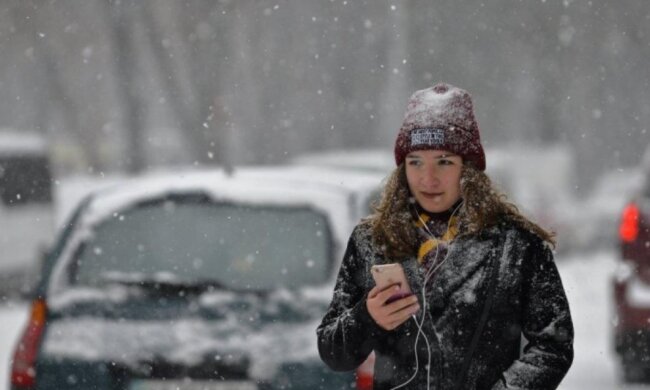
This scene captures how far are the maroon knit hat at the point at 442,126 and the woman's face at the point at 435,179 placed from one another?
0.02m

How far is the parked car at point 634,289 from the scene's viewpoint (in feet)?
26.8

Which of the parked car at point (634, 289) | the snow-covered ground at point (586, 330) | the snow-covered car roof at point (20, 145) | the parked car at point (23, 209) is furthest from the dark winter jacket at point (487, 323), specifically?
the snow-covered car roof at point (20, 145)

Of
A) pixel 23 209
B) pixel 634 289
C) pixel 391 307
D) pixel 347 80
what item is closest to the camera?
pixel 391 307

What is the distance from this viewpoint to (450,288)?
2.87m

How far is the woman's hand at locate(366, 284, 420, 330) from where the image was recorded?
279 cm

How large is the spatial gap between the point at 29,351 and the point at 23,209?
11.6 metres

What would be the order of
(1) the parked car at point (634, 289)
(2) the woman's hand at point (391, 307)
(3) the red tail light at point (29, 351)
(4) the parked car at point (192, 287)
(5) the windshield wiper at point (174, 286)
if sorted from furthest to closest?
(1) the parked car at point (634, 289), (5) the windshield wiper at point (174, 286), (3) the red tail light at point (29, 351), (4) the parked car at point (192, 287), (2) the woman's hand at point (391, 307)

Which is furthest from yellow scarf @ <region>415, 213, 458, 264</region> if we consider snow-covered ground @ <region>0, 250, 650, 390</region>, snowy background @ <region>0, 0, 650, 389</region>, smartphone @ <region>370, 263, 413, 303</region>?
snowy background @ <region>0, 0, 650, 389</region>

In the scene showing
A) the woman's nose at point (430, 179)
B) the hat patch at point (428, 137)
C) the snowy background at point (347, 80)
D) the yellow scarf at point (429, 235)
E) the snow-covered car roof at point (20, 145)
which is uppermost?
the snowy background at point (347, 80)

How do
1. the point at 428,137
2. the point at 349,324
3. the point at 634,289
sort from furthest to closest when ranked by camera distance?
the point at 634,289 < the point at 428,137 < the point at 349,324

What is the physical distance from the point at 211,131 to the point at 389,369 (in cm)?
3326

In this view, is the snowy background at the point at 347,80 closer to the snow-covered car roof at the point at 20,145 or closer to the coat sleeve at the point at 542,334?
the snow-covered car roof at the point at 20,145

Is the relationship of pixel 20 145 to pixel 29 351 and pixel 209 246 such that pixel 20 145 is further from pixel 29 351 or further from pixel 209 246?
pixel 29 351

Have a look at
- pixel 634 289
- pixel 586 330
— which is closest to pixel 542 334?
pixel 634 289
